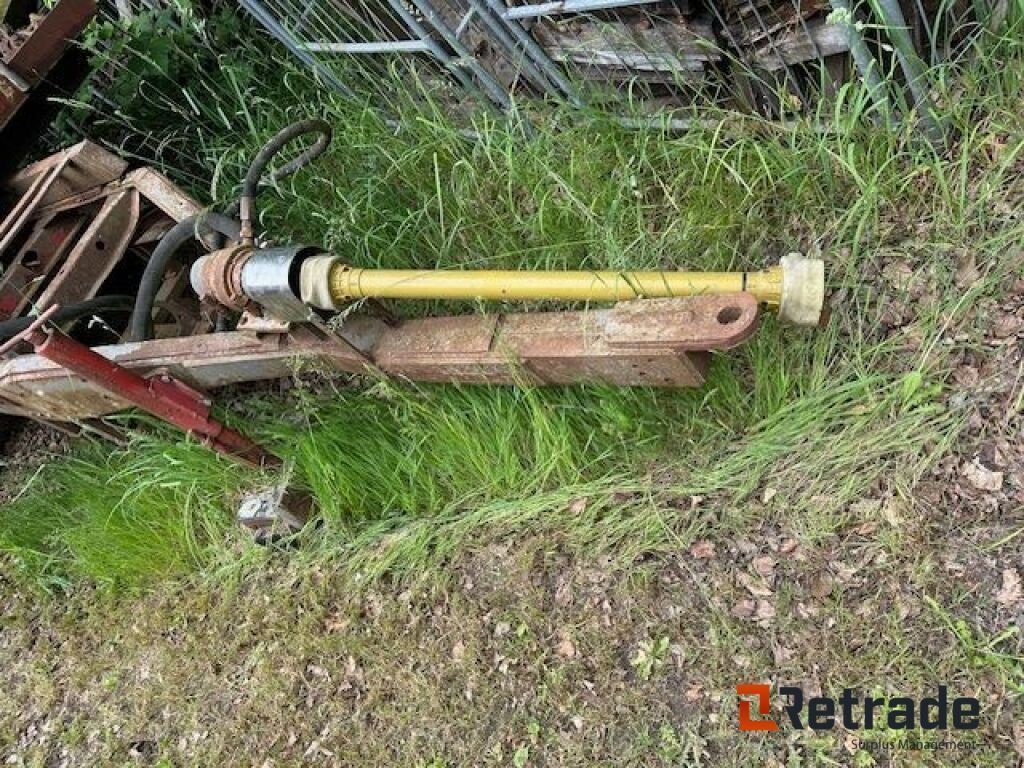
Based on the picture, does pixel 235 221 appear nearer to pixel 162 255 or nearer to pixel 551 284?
pixel 162 255

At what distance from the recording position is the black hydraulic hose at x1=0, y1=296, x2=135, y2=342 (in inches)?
117

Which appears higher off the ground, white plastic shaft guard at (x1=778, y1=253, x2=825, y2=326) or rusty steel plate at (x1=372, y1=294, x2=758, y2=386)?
white plastic shaft guard at (x1=778, y1=253, x2=825, y2=326)

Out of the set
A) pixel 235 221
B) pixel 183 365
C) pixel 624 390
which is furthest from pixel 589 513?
pixel 235 221

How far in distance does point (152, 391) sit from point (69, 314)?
1.97ft

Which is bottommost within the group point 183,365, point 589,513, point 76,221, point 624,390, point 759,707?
point 759,707

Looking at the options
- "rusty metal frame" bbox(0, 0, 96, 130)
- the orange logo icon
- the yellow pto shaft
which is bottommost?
the orange logo icon

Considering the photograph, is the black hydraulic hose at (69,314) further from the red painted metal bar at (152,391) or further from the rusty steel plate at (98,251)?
the red painted metal bar at (152,391)

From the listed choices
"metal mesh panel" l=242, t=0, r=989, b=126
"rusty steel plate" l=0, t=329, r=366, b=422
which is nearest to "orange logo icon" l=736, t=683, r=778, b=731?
"rusty steel plate" l=0, t=329, r=366, b=422

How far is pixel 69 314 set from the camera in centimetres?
297

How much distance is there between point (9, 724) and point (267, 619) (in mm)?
1109

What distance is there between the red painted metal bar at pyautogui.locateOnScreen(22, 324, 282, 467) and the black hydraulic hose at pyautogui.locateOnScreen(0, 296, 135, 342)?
39cm

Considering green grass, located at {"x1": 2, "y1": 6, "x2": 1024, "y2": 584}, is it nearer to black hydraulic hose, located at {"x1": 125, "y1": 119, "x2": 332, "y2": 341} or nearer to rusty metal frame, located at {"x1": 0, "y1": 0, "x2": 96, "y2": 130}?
black hydraulic hose, located at {"x1": 125, "y1": 119, "x2": 332, "y2": 341}

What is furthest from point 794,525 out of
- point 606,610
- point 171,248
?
point 171,248

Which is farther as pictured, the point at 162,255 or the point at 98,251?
the point at 98,251
